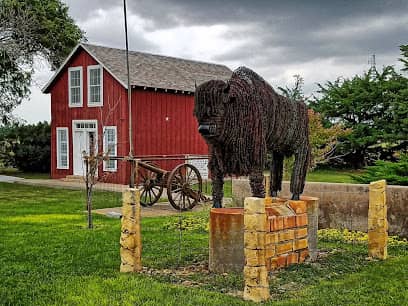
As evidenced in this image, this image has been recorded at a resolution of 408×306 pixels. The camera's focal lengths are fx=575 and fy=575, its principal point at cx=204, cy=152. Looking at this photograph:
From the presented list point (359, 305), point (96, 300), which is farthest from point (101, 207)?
point (359, 305)

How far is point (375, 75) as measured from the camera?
3228 cm

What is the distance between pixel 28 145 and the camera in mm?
30078

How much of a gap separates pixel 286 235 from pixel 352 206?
151 inches

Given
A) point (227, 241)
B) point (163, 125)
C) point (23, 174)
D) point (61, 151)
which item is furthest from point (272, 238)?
point (23, 174)

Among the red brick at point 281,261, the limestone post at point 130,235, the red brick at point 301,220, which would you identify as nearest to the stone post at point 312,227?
the red brick at point 301,220

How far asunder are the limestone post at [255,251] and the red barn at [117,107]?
51.8 feet

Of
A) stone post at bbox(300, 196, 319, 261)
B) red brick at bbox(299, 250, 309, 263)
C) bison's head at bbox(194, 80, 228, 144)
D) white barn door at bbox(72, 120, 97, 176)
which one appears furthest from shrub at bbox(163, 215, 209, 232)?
white barn door at bbox(72, 120, 97, 176)

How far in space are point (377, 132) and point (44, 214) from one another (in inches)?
801

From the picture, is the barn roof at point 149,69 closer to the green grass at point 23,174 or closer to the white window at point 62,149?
the white window at point 62,149

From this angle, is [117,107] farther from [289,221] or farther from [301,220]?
[289,221]

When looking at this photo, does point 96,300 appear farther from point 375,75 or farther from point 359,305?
point 375,75

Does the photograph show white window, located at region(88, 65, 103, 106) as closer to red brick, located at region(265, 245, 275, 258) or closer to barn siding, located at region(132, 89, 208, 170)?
barn siding, located at region(132, 89, 208, 170)

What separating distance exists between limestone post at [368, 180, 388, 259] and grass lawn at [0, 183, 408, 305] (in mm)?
219

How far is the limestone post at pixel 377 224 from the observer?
8.31 meters
